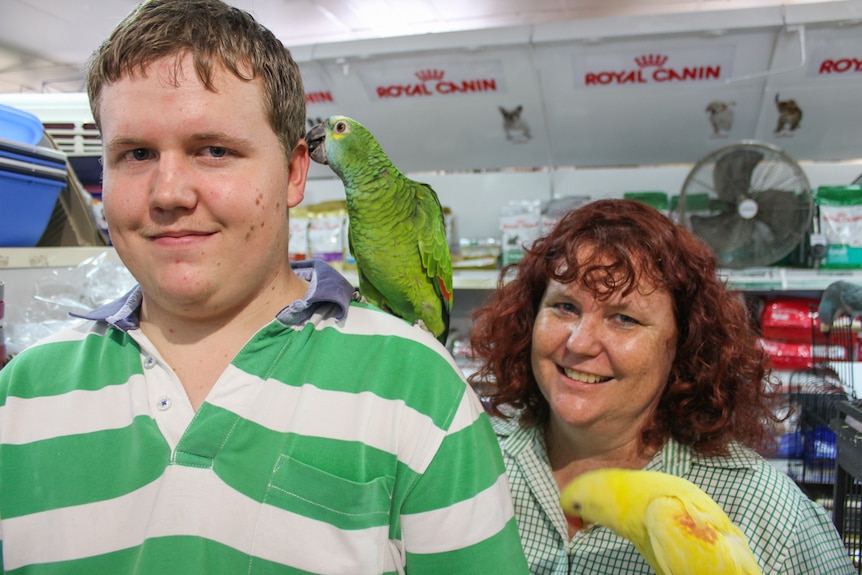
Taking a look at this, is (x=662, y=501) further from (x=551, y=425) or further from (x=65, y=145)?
(x=65, y=145)

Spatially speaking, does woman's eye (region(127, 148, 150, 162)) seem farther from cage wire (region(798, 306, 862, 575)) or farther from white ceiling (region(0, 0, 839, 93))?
white ceiling (region(0, 0, 839, 93))

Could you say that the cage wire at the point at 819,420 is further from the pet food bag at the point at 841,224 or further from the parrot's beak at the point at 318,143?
the parrot's beak at the point at 318,143

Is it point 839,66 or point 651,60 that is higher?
point 651,60

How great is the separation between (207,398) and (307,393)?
0.42 ft

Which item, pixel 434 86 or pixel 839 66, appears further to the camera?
pixel 434 86

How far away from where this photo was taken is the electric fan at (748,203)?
2607mm

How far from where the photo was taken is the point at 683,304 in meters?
1.25

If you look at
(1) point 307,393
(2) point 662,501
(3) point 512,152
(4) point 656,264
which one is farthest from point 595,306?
(3) point 512,152

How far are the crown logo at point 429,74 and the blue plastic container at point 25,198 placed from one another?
2.23 meters

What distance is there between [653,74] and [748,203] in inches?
35.5

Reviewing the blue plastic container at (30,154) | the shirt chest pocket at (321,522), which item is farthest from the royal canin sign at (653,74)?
the shirt chest pocket at (321,522)

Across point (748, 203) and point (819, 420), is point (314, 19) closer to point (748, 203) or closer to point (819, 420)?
point (748, 203)

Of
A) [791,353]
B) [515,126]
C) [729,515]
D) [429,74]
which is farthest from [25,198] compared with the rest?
[791,353]

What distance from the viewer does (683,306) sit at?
1252 millimetres
